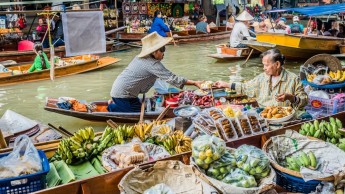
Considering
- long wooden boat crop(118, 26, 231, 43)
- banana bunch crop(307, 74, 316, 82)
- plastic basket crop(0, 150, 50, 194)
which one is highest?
long wooden boat crop(118, 26, 231, 43)

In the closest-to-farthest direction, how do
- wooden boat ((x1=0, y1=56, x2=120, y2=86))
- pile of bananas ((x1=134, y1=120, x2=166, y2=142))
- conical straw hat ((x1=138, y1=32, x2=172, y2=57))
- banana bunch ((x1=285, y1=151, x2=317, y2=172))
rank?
banana bunch ((x1=285, y1=151, x2=317, y2=172))
pile of bananas ((x1=134, y1=120, x2=166, y2=142))
conical straw hat ((x1=138, y1=32, x2=172, y2=57))
wooden boat ((x1=0, y1=56, x2=120, y2=86))

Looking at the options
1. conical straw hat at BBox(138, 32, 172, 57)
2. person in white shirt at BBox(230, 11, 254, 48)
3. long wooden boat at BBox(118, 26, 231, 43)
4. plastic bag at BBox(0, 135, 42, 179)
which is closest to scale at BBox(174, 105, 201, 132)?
conical straw hat at BBox(138, 32, 172, 57)

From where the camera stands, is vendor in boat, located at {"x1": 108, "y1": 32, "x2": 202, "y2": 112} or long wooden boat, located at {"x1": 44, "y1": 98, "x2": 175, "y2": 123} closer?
vendor in boat, located at {"x1": 108, "y1": 32, "x2": 202, "y2": 112}

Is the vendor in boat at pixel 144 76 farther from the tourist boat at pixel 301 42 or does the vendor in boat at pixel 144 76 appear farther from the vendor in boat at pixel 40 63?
the tourist boat at pixel 301 42

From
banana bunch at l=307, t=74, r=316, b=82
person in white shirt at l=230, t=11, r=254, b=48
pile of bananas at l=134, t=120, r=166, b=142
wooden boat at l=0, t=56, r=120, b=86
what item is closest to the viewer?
pile of bananas at l=134, t=120, r=166, b=142

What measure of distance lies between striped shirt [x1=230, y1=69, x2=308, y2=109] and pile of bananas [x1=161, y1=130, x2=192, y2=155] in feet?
4.63

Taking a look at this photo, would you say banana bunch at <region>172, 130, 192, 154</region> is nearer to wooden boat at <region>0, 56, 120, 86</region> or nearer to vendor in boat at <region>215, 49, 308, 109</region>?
vendor in boat at <region>215, 49, 308, 109</region>

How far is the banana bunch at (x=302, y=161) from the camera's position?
114 inches

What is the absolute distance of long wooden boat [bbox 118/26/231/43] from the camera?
55.5ft

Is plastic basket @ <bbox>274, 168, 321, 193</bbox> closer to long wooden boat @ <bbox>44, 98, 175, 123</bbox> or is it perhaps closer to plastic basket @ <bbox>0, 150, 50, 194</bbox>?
plastic basket @ <bbox>0, 150, 50, 194</bbox>

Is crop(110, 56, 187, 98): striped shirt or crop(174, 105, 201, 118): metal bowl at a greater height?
crop(110, 56, 187, 98): striped shirt

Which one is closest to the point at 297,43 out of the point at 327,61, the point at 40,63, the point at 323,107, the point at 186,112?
the point at 327,61

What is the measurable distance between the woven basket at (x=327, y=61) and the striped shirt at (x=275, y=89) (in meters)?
1.84

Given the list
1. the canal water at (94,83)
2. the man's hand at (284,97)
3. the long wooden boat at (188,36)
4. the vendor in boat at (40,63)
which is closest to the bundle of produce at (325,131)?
the man's hand at (284,97)
